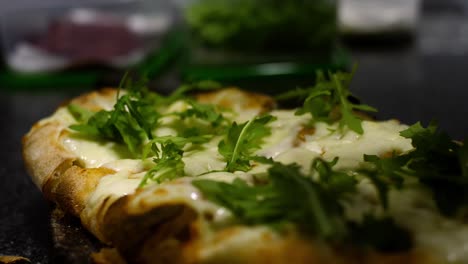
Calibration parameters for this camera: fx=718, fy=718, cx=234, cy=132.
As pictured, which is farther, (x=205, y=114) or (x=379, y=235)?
(x=205, y=114)

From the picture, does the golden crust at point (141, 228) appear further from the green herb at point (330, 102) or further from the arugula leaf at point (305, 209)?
the green herb at point (330, 102)

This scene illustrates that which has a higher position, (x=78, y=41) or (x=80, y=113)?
(x=80, y=113)

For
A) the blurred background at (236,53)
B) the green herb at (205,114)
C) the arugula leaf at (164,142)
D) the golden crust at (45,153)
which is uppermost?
the arugula leaf at (164,142)

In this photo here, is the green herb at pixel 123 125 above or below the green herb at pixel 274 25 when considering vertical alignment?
above

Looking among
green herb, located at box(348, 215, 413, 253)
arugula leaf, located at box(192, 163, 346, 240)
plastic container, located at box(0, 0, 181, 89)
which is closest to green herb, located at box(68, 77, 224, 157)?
arugula leaf, located at box(192, 163, 346, 240)

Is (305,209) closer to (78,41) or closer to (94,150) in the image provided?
(94,150)

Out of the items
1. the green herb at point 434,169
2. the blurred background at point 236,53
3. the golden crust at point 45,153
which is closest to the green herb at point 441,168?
the green herb at point 434,169

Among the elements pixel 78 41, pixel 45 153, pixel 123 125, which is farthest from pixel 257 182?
pixel 78 41
